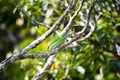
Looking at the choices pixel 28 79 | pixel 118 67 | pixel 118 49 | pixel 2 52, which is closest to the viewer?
pixel 118 49

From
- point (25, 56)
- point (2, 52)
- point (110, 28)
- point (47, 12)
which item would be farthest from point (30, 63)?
point (2, 52)

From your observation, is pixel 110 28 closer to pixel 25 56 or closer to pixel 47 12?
pixel 47 12

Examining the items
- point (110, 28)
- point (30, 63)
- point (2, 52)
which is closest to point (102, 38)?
point (110, 28)

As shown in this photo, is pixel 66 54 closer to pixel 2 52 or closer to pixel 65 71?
pixel 65 71

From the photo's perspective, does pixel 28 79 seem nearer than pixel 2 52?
Yes

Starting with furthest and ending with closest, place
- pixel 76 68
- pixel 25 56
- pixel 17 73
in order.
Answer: pixel 17 73 → pixel 76 68 → pixel 25 56

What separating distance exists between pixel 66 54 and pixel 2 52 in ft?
8.27

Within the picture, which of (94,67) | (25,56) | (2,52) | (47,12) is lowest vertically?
(25,56)

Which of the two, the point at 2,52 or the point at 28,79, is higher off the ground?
the point at 2,52

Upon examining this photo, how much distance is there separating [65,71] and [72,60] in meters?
0.08

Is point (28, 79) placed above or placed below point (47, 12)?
below

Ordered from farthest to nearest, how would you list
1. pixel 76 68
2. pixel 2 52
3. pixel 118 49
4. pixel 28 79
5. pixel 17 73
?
pixel 2 52 → pixel 17 73 → pixel 76 68 → pixel 28 79 → pixel 118 49

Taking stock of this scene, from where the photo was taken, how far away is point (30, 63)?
2631mm

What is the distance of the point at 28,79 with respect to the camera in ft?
8.23
